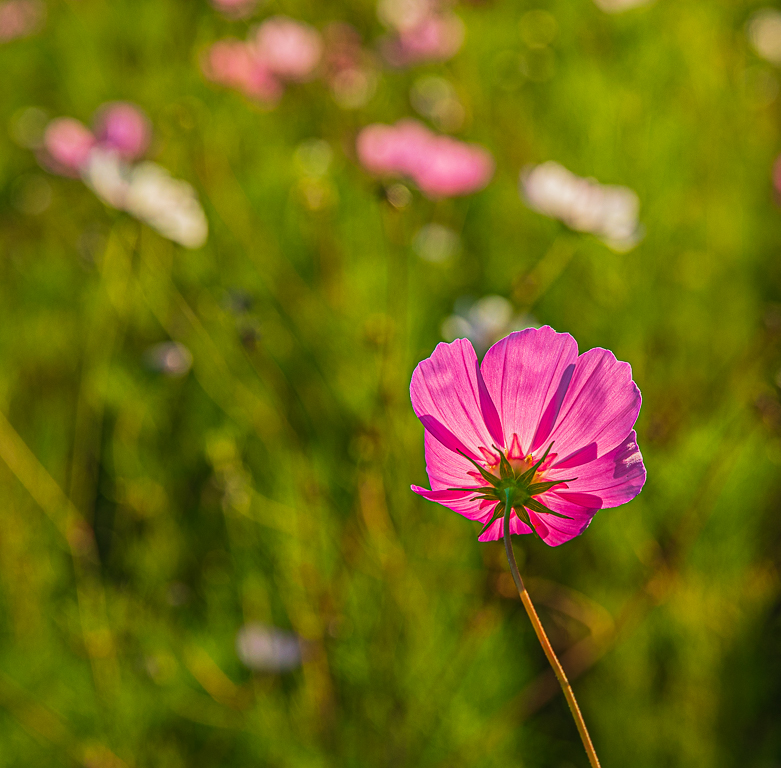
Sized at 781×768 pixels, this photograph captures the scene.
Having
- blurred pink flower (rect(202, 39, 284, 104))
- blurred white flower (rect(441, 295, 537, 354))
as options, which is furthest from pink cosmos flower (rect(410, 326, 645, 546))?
blurred pink flower (rect(202, 39, 284, 104))

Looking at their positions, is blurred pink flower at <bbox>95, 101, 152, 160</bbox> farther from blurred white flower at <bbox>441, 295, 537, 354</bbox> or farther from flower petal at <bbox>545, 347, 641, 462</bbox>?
flower petal at <bbox>545, 347, 641, 462</bbox>

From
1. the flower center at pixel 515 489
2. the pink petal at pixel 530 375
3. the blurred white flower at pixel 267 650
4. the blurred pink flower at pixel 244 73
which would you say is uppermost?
the blurred pink flower at pixel 244 73

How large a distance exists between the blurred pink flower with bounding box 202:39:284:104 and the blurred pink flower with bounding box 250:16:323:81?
0.10ft

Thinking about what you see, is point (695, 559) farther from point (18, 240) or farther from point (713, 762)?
point (18, 240)

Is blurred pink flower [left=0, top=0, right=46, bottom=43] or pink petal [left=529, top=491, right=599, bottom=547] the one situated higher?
blurred pink flower [left=0, top=0, right=46, bottom=43]

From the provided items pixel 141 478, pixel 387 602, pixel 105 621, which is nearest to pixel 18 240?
pixel 141 478

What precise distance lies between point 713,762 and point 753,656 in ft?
0.43

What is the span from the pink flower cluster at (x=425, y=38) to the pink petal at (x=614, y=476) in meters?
1.47

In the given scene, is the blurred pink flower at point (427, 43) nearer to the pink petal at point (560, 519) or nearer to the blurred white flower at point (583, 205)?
the blurred white flower at point (583, 205)

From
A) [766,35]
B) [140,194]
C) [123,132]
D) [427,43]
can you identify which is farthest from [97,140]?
[766,35]

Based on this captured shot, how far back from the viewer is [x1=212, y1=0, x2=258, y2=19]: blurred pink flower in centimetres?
153

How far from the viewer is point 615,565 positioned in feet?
2.97

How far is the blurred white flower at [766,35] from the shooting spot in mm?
1638

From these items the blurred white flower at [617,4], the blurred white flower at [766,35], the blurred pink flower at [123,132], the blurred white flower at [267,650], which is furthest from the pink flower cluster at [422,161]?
the blurred white flower at [766,35]
